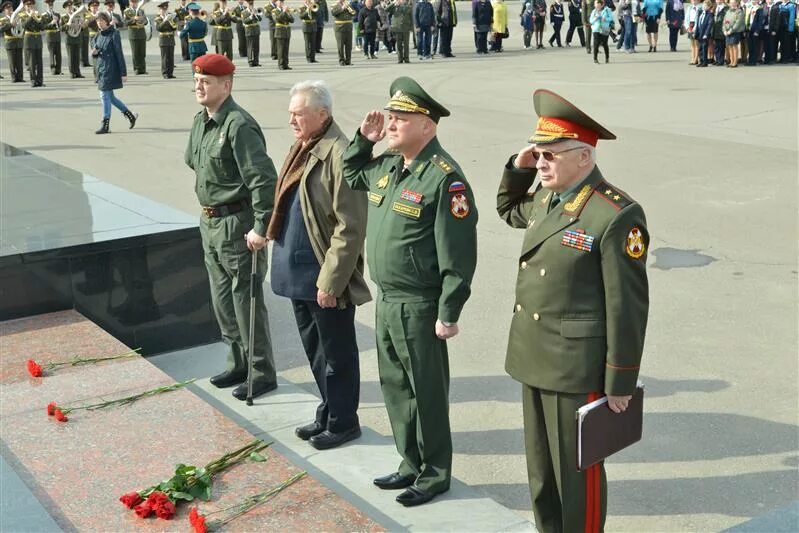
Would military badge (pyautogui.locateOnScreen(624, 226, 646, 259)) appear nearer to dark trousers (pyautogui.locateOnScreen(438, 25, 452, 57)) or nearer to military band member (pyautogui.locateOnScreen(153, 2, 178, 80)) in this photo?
military band member (pyautogui.locateOnScreen(153, 2, 178, 80))

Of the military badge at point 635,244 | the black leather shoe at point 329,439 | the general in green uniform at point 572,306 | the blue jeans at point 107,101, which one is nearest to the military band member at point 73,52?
the blue jeans at point 107,101

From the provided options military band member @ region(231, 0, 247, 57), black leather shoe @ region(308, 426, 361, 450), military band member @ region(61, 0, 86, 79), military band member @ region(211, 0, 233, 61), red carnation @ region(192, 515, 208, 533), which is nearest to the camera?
red carnation @ region(192, 515, 208, 533)

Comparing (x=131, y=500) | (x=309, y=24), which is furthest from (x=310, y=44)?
(x=131, y=500)

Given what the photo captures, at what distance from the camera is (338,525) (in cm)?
440

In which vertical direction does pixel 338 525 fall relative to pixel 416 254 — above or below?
below

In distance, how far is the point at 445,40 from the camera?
29.4 metres

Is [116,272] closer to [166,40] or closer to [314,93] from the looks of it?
[314,93]

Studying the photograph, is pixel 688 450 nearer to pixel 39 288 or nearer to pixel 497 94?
pixel 39 288

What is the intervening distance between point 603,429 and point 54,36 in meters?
24.2

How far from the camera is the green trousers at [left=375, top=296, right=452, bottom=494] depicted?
4758mm

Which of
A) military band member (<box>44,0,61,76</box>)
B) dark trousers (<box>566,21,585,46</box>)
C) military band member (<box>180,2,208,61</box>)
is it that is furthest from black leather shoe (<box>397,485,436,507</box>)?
dark trousers (<box>566,21,585,46</box>)

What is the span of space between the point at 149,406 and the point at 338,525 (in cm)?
174

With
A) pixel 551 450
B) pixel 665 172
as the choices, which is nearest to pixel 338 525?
pixel 551 450

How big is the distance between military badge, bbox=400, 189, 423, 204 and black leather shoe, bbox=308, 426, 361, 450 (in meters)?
1.57
